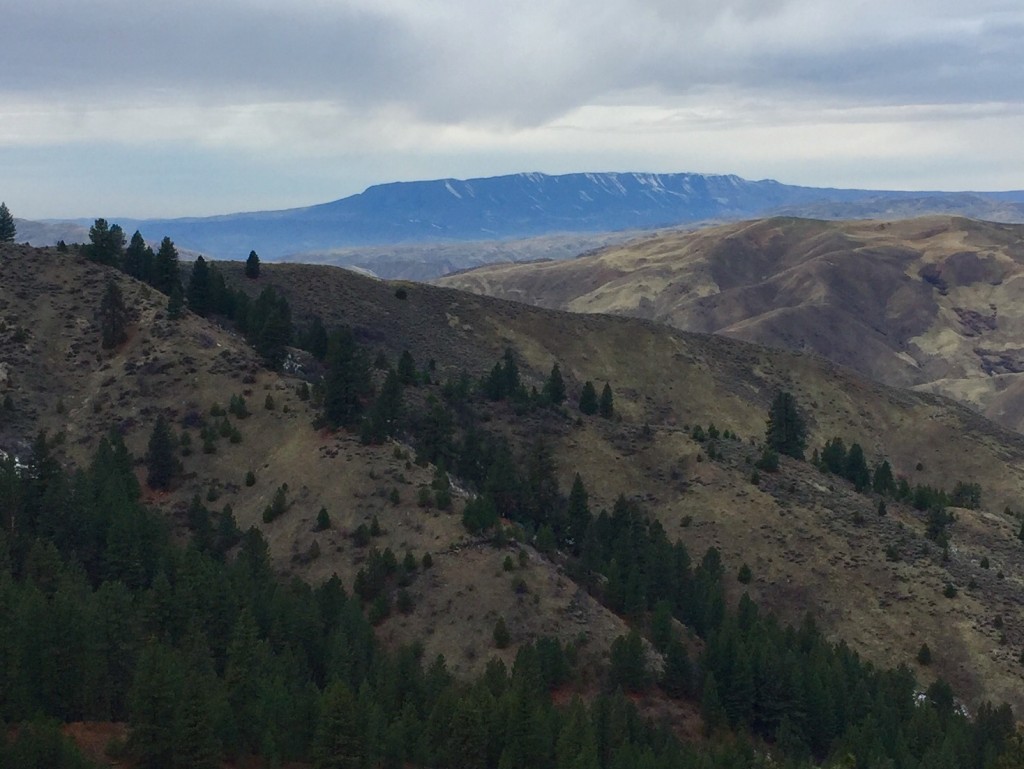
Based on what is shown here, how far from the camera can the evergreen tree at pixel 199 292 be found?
388ft

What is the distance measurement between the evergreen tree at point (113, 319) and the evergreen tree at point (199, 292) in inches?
543

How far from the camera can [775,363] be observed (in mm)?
190500

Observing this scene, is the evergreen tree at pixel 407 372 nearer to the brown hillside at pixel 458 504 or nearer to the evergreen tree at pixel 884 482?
the brown hillside at pixel 458 504

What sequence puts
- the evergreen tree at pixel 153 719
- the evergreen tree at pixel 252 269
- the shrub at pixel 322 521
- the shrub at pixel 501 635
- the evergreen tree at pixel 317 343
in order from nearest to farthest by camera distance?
the evergreen tree at pixel 153 719 → the shrub at pixel 501 635 → the shrub at pixel 322 521 → the evergreen tree at pixel 317 343 → the evergreen tree at pixel 252 269

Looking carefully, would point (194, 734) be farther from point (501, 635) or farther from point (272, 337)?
point (272, 337)

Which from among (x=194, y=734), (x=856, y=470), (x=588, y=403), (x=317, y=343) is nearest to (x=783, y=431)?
(x=856, y=470)

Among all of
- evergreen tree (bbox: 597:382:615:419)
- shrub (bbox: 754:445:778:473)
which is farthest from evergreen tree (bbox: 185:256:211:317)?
shrub (bbox: 754:445:778:473)

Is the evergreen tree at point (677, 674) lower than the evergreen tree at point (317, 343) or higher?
lower

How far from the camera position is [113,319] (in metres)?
103

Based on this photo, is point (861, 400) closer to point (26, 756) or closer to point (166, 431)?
point (166, 431)

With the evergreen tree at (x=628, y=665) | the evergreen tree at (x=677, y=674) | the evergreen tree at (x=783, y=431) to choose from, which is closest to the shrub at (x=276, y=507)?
the evergreen tree at (x=628, y=665)

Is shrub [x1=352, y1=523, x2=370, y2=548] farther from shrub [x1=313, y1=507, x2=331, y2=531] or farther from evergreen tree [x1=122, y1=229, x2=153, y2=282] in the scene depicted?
evergreen tree [x1=122, y1=229, x2=153, y2=282]

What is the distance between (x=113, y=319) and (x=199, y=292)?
53.9 ft

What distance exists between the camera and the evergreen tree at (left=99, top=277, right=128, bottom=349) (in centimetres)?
→ 10325
